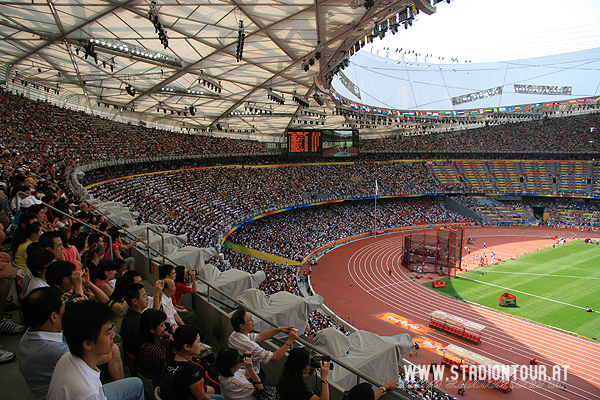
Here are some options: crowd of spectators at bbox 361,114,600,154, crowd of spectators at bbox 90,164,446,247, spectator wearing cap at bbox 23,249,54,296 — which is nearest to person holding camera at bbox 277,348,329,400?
spectator wearing cap at bbox 23,249,54,296

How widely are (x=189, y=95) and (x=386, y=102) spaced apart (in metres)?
33.7

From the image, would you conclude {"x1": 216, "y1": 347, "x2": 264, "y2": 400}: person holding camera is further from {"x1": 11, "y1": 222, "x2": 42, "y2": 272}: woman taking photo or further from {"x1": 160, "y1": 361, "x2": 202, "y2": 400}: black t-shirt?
{"x1": 11, "y1": 222, "x2": 42, "y2": 272}: woman taking photo

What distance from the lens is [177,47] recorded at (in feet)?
77.8

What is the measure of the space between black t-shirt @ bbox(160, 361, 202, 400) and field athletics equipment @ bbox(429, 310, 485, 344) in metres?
21.3

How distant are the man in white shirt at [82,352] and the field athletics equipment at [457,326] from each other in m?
22.3

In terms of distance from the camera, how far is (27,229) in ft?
18.4

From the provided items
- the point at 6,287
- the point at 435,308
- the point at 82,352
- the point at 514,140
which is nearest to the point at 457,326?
the point at 435,308

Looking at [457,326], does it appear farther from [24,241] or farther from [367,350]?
[24,241]

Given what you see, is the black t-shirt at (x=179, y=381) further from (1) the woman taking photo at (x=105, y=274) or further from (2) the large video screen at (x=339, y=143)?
(2) the large video screen at (x=339, y=143)

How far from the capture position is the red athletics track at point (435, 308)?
17188mm

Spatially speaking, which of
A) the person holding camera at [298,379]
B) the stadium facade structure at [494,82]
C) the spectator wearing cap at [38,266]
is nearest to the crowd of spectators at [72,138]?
the spectator wearing cap at [38,266]

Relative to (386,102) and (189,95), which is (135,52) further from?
(386,102)

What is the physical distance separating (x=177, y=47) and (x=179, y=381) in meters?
24.4

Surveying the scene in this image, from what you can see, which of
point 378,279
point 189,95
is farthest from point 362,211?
point 189,95
